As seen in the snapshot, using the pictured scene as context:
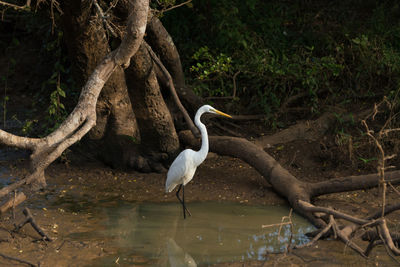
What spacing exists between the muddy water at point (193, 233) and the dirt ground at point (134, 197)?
152 millimetres

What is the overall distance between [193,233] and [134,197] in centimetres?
125

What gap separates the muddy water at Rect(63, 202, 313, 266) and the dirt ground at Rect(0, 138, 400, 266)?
15cm

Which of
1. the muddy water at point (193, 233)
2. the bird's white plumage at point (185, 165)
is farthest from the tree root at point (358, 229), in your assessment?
the bird's white plumage at point (185, 165)

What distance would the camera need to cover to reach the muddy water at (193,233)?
5.03 m

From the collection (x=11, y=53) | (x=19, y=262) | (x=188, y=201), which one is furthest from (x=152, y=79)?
(x=11, y=53)

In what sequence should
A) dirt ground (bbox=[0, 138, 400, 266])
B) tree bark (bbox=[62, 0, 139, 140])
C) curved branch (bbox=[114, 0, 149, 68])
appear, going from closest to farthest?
1. dirt ground (bbox=[0, 138, 400, 266])
2. curved branch (bbox=[114, 0, 149, 68])
3. tree bark (bbox=[62, 0, 139, 140])

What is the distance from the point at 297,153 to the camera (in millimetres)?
7801

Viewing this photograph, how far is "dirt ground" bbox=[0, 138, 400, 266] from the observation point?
4.81 metres

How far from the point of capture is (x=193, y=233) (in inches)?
223

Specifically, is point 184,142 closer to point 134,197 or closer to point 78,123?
point 134,197

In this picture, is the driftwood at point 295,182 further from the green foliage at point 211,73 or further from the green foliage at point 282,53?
the green foliage at point 282,53

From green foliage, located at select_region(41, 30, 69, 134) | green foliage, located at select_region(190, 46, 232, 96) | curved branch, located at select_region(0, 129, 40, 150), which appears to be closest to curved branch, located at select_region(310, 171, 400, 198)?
green foliage, located at select_region(190, 46, 232, 96)

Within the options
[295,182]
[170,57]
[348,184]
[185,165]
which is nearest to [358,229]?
[348,184]

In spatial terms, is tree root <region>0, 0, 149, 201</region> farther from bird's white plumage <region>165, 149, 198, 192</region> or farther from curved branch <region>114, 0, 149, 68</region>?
bird's white plumage <region>165, 149, 198, 192</region>
